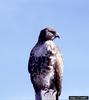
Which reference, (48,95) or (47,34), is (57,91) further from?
(47,34)

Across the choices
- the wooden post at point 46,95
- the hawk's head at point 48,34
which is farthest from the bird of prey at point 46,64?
the wooden post at point 46,95

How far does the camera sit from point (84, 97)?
30000 mm

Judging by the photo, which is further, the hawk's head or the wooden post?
the hawk's head

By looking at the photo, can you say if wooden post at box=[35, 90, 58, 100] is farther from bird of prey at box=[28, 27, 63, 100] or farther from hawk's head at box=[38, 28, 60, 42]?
hawk's head at box=[38, 28, 60, 42]

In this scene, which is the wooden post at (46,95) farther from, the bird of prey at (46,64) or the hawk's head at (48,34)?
the hawk's head at (48,34)

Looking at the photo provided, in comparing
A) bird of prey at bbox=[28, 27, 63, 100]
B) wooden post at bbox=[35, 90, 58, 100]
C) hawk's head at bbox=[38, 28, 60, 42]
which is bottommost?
wooden post at bbox=[35, 90, 58, 100]

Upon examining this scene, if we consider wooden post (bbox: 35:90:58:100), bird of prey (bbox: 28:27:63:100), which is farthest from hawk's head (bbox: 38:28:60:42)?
wooden post (bbox: 35:90:58:100)

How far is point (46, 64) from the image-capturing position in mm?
20125

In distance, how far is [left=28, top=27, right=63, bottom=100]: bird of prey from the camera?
20.1m

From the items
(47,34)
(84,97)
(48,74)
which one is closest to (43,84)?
(48,74)

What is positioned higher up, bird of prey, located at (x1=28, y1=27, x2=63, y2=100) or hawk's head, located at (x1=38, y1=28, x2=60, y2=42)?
hawk's head, located at (x1=38, y1=28, x2=60, y2=42)

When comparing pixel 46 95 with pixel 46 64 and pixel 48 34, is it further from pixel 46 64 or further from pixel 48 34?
pixel 48 34

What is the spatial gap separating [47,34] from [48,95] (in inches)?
81.6

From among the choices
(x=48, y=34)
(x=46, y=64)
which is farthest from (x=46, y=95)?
(x=48, y=34)
